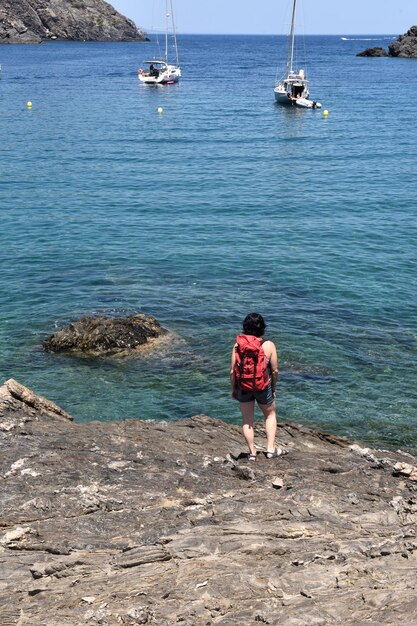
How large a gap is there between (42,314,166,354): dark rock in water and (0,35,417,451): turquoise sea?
52cm

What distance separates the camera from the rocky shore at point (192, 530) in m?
7.84

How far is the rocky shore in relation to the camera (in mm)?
7844

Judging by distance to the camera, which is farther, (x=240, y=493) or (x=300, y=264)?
(x=300, y=264)

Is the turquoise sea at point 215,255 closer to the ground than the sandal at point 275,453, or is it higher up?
closer to the ground

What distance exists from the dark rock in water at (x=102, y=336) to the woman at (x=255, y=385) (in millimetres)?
9272

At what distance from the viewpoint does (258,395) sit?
1173 cm

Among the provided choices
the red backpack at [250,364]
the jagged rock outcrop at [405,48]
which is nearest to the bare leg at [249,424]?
the red backpack at [250,364]

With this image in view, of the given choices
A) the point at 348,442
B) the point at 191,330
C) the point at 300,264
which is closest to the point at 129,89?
the point at 300,264

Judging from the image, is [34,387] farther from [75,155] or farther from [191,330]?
[75,155]

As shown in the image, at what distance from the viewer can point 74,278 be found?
27141 millimetres

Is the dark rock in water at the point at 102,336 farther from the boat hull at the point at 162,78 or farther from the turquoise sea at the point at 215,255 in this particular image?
the boat hull at the point at 162,78

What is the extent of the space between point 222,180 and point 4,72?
88.0 metres

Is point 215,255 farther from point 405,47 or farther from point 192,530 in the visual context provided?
point 405,47

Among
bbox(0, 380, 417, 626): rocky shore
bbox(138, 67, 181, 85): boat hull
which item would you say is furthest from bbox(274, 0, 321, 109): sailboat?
bbox(0, 380, 417, 626): rocky shore
